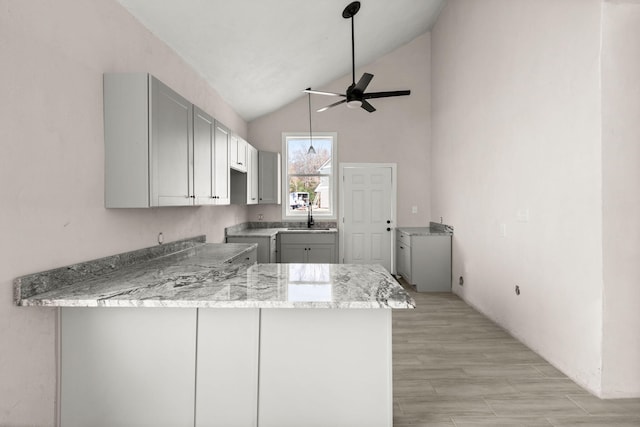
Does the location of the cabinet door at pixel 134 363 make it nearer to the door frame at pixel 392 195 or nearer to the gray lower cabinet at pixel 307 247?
the gray lower cabinet at pixel 307 247

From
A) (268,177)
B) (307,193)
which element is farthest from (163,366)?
(307,193)

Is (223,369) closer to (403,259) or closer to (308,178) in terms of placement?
(403,259)

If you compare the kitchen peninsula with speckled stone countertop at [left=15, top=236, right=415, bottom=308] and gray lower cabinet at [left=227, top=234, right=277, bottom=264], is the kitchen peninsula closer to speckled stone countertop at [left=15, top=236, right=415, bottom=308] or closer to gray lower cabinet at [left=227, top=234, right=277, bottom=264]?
speckled stone countertop at [left=15, top=236, right=415, bottom=308]

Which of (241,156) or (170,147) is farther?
(241,156)

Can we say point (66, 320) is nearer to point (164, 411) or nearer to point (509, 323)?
point (164, 411)

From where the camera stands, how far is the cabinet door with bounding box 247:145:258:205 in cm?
499

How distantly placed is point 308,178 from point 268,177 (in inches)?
33.3

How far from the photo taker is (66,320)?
185 centimetres

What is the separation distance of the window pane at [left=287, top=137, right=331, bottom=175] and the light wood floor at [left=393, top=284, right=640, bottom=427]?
3405mm

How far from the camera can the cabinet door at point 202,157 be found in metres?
2.90

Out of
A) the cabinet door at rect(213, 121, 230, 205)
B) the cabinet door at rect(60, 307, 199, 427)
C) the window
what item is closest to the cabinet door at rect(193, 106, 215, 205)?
the cabinet door at rect(213, 121, 230, 205)

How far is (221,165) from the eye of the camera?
3.63m

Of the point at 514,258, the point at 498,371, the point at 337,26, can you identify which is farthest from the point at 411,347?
the point at 337,26

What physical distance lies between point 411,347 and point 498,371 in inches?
28.3
